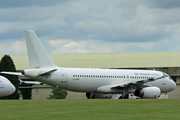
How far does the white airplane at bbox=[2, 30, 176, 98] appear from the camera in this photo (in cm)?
3956

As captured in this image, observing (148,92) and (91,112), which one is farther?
(148,92)

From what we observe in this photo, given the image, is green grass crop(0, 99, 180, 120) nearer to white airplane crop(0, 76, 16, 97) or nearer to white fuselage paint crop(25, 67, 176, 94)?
white fuselage paint crop(25, 67, 176, 94)

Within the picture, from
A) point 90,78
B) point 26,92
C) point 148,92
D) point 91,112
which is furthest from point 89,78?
point 26,92

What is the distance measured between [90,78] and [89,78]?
0.50ft

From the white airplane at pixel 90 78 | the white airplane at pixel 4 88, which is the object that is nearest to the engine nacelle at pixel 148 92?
the white airplane at pixel 90 78

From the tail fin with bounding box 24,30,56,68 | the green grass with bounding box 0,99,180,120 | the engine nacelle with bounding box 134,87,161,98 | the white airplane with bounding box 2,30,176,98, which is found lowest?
the green grass with bounding box 0,99,180,120

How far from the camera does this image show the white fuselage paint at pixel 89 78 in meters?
40.2

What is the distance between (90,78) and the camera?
42.9 metres

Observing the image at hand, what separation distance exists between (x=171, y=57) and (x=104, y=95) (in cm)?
3592

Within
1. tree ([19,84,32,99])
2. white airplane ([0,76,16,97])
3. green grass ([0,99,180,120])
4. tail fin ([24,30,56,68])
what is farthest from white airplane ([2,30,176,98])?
tree ([19,84,32,99])

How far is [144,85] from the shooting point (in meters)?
44.8

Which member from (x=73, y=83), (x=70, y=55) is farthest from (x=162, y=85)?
(x=70, y=55)

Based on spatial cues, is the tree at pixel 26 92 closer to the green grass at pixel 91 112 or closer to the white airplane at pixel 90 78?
the white airplane at pixel 90 78

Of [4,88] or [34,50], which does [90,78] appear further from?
[4,88]
